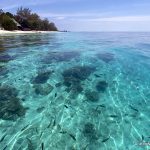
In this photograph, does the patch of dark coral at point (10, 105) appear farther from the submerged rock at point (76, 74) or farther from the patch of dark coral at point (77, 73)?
the patch of dark coral at point (77, 73)

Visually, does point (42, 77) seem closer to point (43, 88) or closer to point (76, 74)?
point (43, 88)

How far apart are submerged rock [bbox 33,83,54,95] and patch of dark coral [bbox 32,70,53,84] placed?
371mm

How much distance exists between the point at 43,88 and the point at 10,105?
1605 mm

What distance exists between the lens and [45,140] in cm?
511

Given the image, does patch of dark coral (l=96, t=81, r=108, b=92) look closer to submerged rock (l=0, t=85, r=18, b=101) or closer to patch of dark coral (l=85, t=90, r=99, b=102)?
patch of dark coral (l=85, t=90, r=99, b=102)

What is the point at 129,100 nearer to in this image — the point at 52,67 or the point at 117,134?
the point at 117,134

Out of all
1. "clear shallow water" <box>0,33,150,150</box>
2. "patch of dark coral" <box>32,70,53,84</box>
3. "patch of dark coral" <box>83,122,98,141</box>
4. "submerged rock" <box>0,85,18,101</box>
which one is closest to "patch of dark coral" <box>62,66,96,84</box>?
"clear shallow water" <box>0,33,150,150</box>

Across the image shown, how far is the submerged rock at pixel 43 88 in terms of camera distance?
24.9 feet

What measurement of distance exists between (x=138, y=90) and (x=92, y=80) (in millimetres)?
1848

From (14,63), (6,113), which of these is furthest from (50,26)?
(6,113)

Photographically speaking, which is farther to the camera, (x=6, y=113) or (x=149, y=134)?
(x=6, y=113)

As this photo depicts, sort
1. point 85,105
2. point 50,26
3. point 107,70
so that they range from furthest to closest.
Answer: point 50,26
point 107,70
point 85,105

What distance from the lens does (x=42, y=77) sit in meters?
9.01

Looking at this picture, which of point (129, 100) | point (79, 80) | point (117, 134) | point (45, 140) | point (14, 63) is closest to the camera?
point (45, 140)
